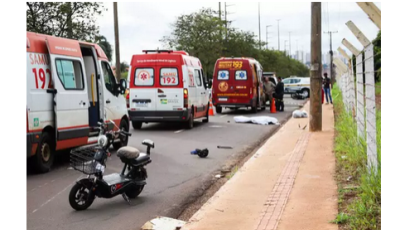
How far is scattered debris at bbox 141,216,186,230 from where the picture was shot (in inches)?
241

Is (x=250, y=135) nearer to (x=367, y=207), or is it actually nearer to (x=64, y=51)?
(x=64, y=51)

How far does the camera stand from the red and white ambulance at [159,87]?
54.0 ft

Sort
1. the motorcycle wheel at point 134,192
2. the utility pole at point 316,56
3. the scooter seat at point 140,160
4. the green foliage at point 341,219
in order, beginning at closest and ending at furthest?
the green foliage at point 341,219 → the scooter seat at point 140,160 → the motorcycle wheel at point 134,192 → the utility pole at point 316,56

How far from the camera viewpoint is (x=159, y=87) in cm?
1653

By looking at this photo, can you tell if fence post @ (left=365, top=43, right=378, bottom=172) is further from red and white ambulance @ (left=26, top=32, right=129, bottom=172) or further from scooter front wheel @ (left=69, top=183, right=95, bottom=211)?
red and white ambulance @ (left=26, top=32, right=129, bottom=172)

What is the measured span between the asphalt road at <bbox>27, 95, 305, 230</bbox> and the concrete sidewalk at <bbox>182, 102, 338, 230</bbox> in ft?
2.19

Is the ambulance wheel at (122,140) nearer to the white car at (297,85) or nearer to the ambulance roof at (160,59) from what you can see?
the ambulance roof at (160,59)

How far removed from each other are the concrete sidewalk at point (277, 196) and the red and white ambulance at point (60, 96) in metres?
3.32

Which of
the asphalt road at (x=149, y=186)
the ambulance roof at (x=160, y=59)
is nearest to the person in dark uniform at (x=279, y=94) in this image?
the ambulance roof at (x=160, y=59)

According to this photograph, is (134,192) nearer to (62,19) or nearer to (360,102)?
(360,102)

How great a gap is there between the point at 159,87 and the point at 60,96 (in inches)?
273

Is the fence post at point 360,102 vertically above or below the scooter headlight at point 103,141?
above

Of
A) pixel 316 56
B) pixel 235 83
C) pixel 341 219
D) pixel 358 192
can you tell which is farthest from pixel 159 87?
pixel 341 219

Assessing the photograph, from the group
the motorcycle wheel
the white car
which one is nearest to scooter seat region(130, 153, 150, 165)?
the motorcycle wheel
